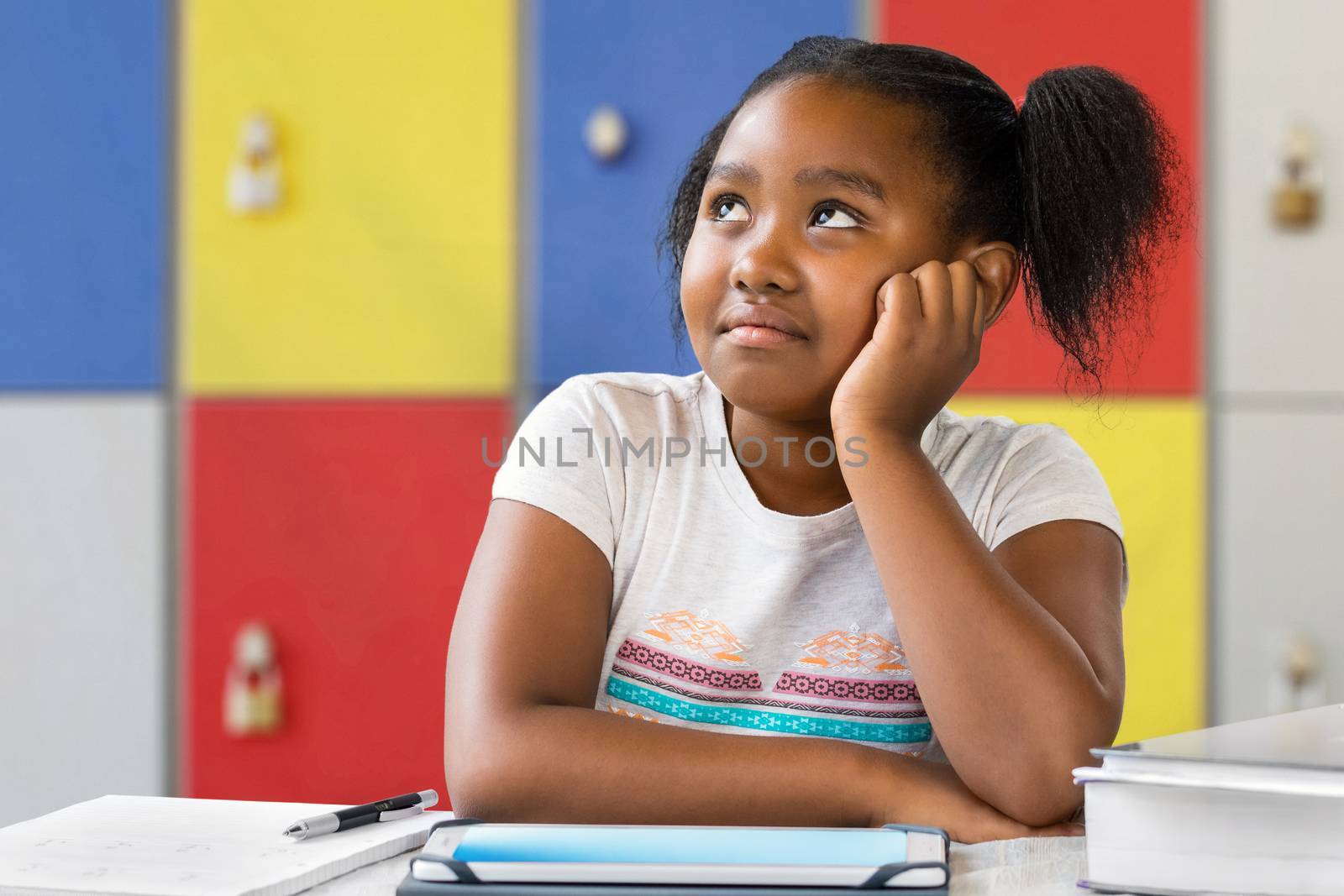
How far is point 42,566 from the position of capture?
195 cm

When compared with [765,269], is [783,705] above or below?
below

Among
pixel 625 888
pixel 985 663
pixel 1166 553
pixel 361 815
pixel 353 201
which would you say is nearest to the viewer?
pixel 625 888

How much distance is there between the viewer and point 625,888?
526 mm

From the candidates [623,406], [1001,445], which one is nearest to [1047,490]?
[1001,445]

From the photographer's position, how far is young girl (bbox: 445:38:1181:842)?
2.51 ft

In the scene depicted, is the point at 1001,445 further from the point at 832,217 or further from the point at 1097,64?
the point at 1097,64

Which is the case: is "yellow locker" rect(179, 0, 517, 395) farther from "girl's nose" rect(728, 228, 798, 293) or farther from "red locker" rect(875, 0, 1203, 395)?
"girl's nose" rect(728, 228, 798, 293)

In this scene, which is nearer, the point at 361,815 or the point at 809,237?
the point at 361,815

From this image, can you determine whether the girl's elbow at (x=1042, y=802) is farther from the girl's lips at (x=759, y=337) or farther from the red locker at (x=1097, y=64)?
the red locker at (x=1097, y=64)

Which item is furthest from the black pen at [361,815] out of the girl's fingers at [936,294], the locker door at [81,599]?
the locker door at [81,599]

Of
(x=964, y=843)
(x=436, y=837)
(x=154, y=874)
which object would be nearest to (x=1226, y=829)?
(x=964, y=843)

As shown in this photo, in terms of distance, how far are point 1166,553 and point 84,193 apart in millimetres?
1592

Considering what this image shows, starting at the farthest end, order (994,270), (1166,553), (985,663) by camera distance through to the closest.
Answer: (1166,553), (994,270), (985,663)

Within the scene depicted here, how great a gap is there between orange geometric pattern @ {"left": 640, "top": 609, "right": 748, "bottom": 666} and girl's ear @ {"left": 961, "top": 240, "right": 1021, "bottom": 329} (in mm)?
309
